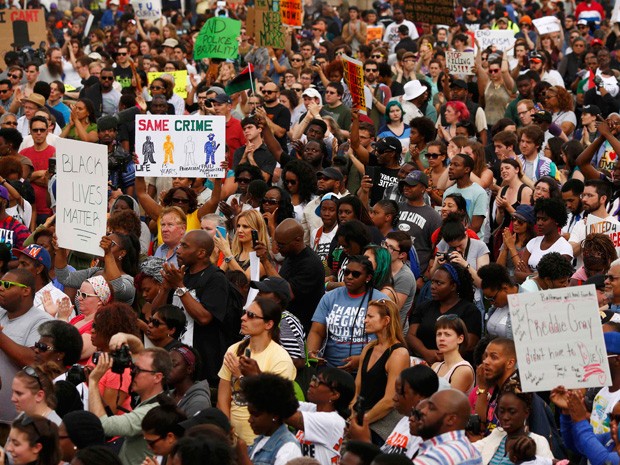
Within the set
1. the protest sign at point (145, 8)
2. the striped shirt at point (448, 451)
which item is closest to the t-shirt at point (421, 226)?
the striped shirt at point (448, 451)

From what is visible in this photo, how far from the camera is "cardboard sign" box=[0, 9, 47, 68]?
19531mm

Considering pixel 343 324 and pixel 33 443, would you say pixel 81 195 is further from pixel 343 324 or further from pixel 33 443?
pixel 33 443

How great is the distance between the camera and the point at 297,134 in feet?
48.9

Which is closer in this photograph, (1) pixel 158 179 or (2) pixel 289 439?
(2) pixel 289 439

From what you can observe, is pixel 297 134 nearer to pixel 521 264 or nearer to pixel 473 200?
pixel 473 200

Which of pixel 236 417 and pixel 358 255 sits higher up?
pixel 358 255

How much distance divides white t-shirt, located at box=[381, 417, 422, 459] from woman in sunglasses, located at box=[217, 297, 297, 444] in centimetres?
95

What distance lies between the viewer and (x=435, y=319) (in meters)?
9.51

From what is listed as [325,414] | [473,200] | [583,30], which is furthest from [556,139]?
[583,30]

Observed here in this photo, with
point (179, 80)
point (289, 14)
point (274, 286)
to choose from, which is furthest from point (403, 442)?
point (289, 14)

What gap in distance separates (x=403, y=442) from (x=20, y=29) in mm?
13857

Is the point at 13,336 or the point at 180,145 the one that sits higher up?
the point at 180,145

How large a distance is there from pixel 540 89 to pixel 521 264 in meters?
6.42

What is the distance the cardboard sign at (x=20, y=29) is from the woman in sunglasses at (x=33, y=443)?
528 inches
